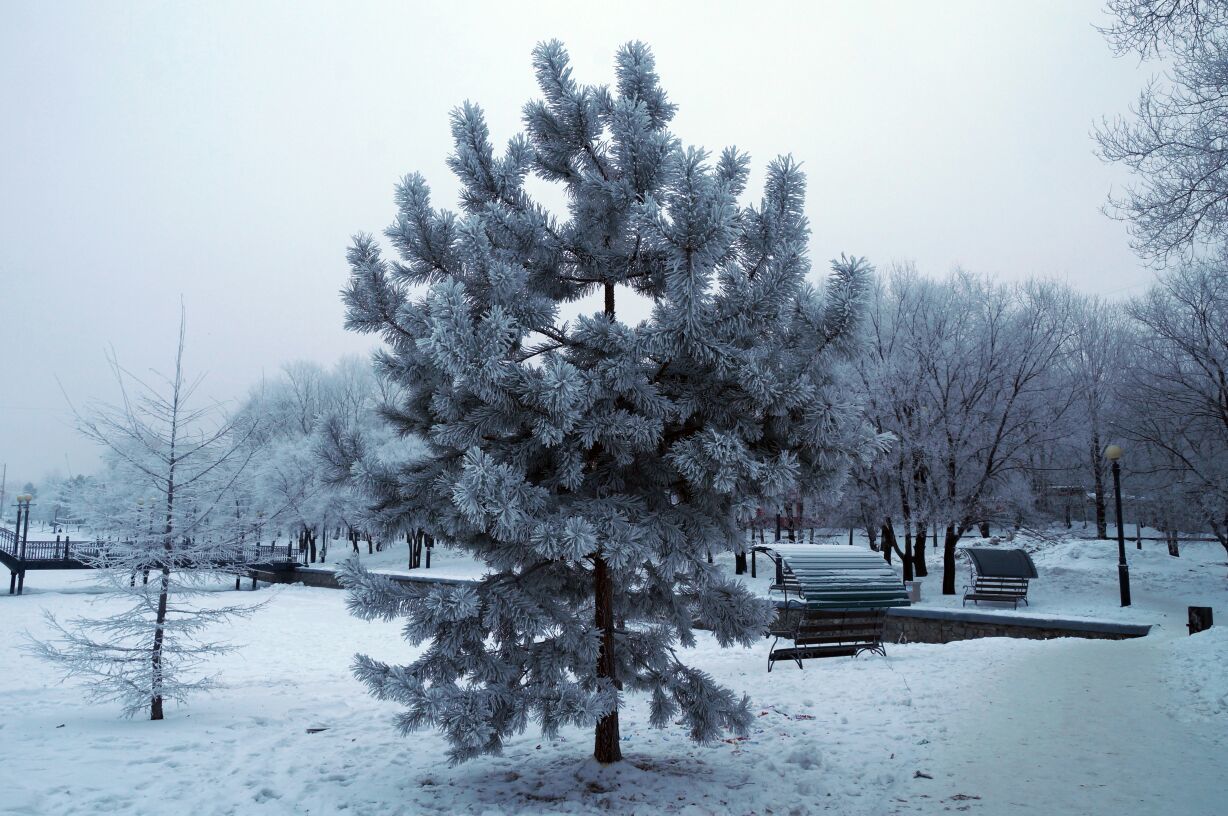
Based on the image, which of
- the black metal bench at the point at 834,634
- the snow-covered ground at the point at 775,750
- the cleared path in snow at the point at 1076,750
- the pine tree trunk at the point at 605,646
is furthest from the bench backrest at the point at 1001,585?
the pine tree trunk at the point at 605,646

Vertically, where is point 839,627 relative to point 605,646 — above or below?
below

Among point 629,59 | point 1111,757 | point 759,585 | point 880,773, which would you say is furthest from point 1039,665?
point 759,585

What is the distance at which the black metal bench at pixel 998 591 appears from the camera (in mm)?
17812

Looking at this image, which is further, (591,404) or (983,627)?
(983,627)

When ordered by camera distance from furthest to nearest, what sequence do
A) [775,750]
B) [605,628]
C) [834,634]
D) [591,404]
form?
[834,634] → [775,750] → [605,628] → [591,404]

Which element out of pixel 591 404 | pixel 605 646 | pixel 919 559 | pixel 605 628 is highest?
pixel 591 404

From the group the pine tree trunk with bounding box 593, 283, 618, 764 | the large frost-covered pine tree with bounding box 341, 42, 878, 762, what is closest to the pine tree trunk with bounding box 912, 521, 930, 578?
the pine tree trunk with bounding box 593, 283, 618, 764

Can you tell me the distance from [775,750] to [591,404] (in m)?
3.37

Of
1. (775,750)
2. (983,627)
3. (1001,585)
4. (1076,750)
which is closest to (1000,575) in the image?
(1001,585)

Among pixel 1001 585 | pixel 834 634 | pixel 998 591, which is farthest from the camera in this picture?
pixel 998 591

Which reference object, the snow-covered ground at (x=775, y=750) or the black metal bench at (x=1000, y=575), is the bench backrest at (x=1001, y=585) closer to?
the black metal bench at (x=1000, y=575)

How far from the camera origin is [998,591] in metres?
18.4

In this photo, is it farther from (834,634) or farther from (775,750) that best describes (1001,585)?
(775,750)

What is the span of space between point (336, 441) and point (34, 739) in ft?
13.2
